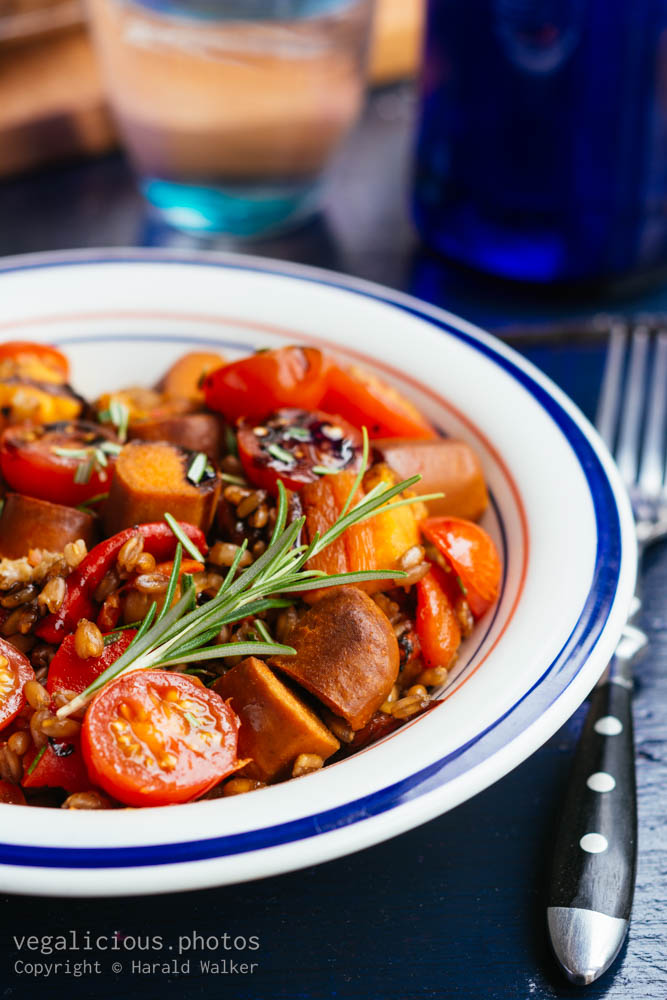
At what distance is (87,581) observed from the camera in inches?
65.6

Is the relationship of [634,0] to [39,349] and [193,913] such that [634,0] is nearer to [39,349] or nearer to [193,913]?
[39,349]

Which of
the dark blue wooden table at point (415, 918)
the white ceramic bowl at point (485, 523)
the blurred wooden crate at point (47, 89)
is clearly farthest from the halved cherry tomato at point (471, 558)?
the blurred wooden crate at point (47, 89)

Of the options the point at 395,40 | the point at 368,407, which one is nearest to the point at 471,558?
the point at 368,407

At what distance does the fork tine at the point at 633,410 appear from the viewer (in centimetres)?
241

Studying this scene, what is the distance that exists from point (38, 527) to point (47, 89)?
2587mm

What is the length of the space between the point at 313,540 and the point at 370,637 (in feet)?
0.70

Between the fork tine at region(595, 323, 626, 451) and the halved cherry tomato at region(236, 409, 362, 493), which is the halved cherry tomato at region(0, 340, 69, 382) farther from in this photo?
the fork tine at region(595, 323, 626, 451)

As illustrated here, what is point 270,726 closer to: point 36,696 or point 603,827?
point 36,696

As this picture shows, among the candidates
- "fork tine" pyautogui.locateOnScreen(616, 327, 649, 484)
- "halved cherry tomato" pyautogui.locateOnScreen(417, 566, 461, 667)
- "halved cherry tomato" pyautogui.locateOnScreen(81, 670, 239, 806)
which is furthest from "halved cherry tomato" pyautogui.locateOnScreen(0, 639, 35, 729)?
"fork tine" pyautogui.locateOnScreen(616, 327, 649, 484)

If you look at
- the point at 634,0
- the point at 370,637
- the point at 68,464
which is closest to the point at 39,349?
the point at 68,464

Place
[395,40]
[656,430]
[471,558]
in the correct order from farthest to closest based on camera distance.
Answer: [395,40]
[656,430]
[471,558]

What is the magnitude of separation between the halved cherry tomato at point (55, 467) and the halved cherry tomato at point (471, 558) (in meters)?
0.58

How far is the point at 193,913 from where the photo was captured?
60.0 inches

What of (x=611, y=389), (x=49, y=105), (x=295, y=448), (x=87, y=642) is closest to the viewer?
(x=87, y=642)
